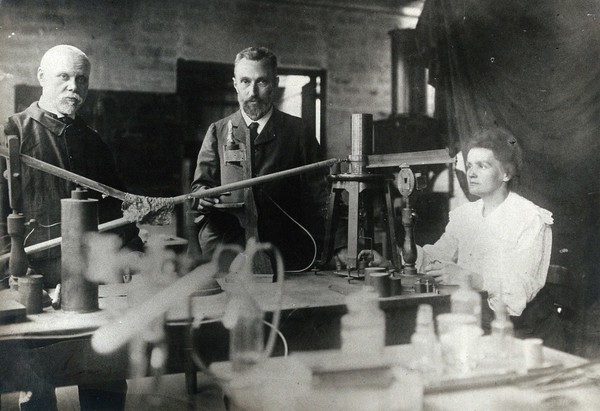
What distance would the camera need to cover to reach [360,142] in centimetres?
223

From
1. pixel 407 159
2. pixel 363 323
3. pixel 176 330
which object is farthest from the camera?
pixel 407 159

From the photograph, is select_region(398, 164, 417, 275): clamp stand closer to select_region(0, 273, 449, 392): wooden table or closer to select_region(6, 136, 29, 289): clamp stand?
select_region(0, 273, 449, 392): wooden table

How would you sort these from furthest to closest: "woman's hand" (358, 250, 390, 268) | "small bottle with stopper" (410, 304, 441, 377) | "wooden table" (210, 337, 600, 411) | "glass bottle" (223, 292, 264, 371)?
"woman's hand" (358, 250, 390, 268)
"glass bottle" (223, 292, 264, 371)
"small bottle with stopper" (410, 304, 441, 377)
"wooden table" (210, 337, 600, 411)

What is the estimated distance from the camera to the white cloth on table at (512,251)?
2.27 meters

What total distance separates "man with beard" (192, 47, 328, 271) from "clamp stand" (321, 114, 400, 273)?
11 cm

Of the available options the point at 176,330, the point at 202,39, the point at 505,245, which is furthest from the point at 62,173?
the point at 505,245

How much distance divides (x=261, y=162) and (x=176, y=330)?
776 mm

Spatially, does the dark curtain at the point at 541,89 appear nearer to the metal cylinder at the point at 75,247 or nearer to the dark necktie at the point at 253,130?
the dark necktie at the point at 253,130

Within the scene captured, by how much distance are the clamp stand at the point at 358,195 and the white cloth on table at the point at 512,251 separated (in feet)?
1.22

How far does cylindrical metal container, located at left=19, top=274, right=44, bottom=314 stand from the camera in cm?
171

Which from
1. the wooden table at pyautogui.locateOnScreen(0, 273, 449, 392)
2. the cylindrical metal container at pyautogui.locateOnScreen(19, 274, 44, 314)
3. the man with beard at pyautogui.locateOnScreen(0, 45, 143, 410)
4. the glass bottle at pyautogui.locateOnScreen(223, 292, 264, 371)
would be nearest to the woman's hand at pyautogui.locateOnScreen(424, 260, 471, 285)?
the wooden table at pyautogui.locateOnScreen(0, 273, 449, 392)

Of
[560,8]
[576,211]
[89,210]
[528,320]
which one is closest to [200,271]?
[89,210]

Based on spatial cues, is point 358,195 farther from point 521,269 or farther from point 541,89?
point 541,89

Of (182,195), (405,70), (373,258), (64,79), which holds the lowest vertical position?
(373,258)
